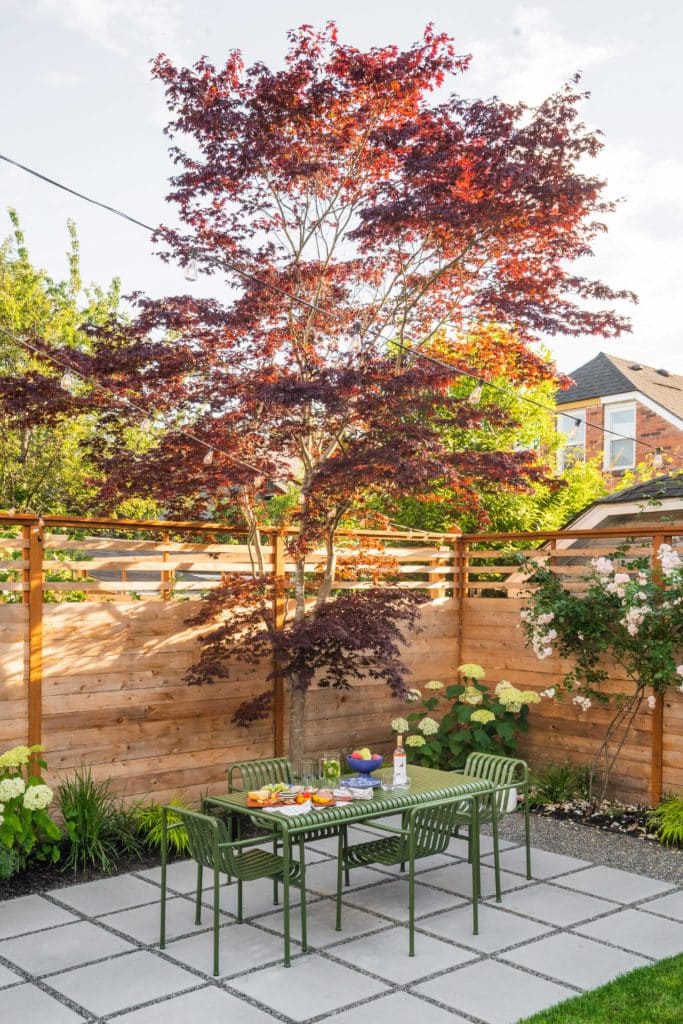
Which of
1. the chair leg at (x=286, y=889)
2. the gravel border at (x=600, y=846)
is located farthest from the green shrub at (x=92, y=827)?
the gravel border at (x=600, y=846)

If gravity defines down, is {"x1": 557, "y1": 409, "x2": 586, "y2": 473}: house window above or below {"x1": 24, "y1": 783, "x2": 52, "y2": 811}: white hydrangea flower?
above

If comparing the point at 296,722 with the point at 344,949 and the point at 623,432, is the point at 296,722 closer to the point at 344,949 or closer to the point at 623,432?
the point at 344,949

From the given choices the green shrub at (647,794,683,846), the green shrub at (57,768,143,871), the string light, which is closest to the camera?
the string light

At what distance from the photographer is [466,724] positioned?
7.72 meters

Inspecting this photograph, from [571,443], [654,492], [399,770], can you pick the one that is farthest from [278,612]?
[571,443]

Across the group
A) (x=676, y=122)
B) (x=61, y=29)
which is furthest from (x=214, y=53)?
(x=676, y=122)

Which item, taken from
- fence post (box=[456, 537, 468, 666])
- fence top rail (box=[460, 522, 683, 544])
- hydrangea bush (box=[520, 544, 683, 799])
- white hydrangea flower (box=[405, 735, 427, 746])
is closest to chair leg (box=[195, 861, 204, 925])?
white hydrangea flower (box=[405, 735, 427, 746])

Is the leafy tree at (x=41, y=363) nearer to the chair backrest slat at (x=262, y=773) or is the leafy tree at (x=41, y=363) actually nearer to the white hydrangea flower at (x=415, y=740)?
the white hydrangea flower at (x=415, y=740)

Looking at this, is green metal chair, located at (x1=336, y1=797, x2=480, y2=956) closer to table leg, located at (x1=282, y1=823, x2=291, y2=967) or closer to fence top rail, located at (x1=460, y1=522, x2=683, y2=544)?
table leg, located at (x1=282, y1=823, x2=291, y2=967)

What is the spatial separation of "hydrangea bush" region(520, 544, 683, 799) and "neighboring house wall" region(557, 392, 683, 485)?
966cm

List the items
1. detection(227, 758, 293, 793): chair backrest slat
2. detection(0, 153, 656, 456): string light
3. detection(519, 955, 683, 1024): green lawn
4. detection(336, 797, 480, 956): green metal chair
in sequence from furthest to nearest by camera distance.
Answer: detection(227, 758, 293, 793): chair backrest slat
detection(336, 797, 480, 956): green metal chair
detection(0, 153, 656, 456): string light
detection(519, 955, 683, 1024): green lawn

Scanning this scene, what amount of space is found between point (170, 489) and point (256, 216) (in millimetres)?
2123

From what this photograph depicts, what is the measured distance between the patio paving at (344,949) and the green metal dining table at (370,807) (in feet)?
0.98

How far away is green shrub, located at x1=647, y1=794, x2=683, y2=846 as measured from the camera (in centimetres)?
632
